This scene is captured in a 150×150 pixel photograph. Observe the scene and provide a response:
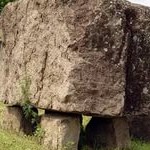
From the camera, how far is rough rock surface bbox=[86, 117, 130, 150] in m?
10.9

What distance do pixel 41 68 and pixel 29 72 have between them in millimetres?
557

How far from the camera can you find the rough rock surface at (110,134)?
35.7ft

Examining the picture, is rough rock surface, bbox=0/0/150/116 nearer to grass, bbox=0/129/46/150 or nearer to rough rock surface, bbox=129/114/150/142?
grass, bbox=0/129/46/150

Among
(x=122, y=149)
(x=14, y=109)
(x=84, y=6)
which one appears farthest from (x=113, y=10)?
(x=14, y=109)

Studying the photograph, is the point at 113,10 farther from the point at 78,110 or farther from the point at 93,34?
the point at 78,110

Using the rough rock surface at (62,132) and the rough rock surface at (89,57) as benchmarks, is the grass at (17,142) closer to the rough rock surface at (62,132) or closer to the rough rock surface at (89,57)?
the rough rock surface at (62,132)

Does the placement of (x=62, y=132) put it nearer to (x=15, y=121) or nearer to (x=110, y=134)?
(x=110, y=134)

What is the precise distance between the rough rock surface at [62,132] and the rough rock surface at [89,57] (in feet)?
0.94

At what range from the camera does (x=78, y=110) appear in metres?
9.88

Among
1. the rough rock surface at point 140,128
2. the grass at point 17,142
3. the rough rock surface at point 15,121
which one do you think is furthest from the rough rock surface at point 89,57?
the rough rock surface at point 140,128

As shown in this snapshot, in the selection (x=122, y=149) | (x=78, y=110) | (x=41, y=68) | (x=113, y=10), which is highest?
(x=113, y=10)

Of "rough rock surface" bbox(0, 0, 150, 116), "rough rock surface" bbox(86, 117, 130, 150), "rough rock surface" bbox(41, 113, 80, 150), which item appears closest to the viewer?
"rough rock surface" bbox(0, 0, 150, 116)

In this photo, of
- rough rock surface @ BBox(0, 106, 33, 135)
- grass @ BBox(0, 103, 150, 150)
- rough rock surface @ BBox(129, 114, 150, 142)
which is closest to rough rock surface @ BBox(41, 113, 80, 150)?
grass @ BBox(0, 103, 150, 150)

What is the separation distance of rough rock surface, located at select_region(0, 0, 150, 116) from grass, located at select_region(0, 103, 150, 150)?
758 mm
